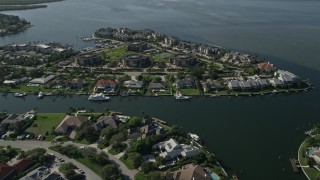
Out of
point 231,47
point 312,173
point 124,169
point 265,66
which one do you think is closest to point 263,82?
point 265,66

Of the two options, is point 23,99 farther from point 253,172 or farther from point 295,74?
point 295,74

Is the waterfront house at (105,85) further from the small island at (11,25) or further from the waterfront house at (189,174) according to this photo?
the small island at (11,25)

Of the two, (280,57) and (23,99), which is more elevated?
(280,57)

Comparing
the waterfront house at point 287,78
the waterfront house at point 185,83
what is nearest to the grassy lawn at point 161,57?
the waterfront house at point 185,83

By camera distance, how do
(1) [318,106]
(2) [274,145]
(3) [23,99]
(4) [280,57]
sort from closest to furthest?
(2) [274,145]
(1) [318,106]
(3) [23,99]
(4) [280,57]

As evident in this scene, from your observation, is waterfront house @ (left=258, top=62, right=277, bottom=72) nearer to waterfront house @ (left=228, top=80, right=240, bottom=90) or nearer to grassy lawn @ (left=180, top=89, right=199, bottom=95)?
waterfront house @ (left=228, top=80, right=240, bottom=90)

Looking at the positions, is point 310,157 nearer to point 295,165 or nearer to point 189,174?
point 295,165

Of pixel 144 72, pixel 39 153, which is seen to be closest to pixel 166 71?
pixel 144 72
